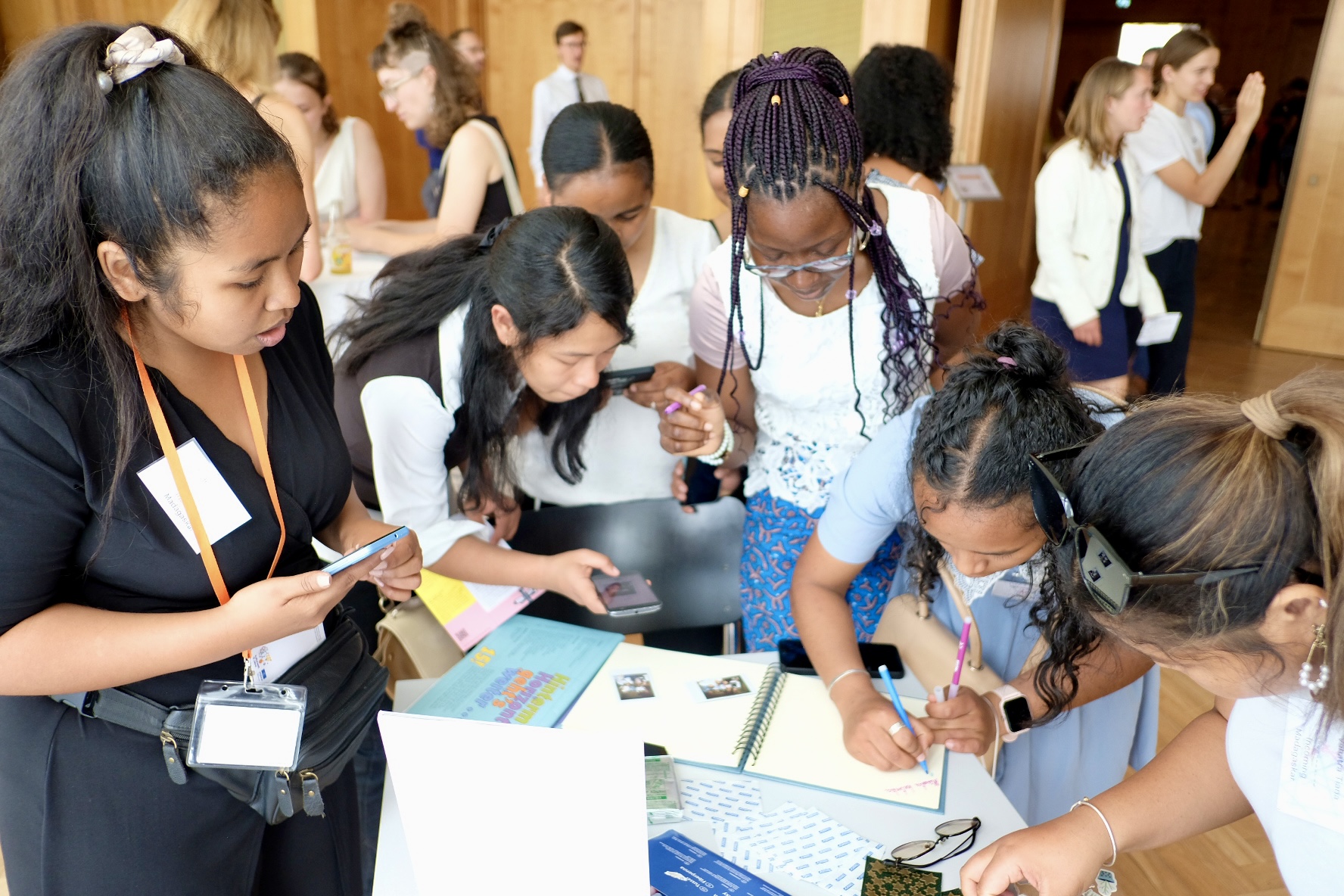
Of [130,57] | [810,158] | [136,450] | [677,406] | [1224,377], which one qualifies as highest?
[130,57]

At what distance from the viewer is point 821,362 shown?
174 cm

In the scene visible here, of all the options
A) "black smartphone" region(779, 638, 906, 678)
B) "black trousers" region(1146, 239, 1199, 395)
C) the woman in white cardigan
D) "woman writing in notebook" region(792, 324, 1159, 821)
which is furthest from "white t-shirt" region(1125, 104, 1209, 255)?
"black smartphone" region(779, 638, 906, 678)

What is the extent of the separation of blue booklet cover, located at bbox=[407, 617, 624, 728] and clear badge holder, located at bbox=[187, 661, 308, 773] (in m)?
0.28

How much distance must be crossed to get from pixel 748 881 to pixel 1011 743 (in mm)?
636

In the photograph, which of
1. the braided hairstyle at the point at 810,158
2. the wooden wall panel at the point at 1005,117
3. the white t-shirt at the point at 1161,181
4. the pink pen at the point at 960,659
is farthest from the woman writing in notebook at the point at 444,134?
the white t-shirt at the point at 1161,181

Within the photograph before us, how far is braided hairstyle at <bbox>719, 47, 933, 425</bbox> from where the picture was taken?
61.2 inches

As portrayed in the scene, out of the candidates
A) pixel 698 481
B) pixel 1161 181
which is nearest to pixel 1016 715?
pixel 698 481

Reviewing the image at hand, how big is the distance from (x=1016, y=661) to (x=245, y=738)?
1.16 m

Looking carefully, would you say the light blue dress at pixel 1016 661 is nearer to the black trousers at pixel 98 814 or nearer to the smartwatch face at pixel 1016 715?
the smartwatch face at pixel 1016 715

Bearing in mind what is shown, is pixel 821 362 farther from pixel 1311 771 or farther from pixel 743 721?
pixel 1311 771

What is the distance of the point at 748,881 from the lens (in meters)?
1.13

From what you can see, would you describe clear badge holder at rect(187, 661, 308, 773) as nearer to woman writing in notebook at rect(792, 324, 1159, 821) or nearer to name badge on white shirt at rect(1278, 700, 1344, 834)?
woman writing in notebook at rect(792, 324, 1159, 821)

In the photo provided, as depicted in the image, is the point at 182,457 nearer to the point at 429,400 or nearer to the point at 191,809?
the point at 191,809

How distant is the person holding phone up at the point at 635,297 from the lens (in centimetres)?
201
